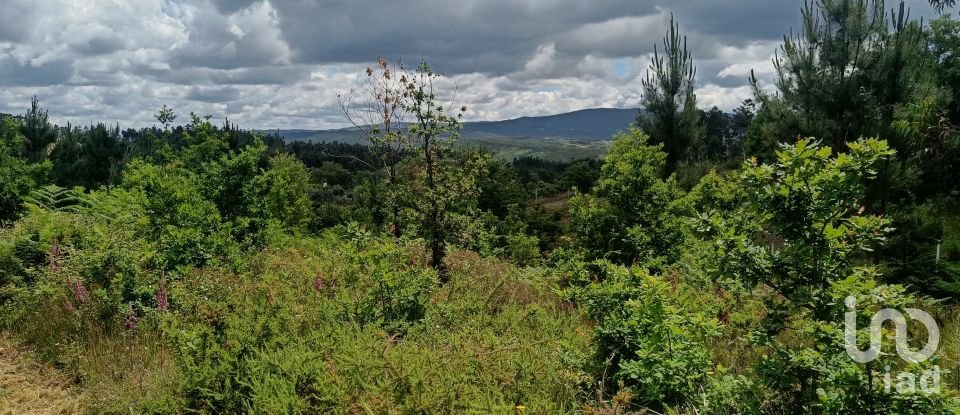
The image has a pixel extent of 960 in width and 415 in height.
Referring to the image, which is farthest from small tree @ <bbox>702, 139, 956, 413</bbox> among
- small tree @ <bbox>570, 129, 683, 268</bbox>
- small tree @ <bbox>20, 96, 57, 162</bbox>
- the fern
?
small tree @ <bbox>20, 96, 57, 162</bbox>

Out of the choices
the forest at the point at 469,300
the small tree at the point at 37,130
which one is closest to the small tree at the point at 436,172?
the forest at the point at 469,300

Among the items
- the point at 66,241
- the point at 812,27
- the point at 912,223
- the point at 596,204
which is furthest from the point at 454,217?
the point at 812,27

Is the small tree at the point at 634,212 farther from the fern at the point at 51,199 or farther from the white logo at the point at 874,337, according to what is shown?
the fern at the point at 51,199

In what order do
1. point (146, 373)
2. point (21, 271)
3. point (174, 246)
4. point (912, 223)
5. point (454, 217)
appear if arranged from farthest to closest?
1. point (912, 223)
2. point (454, 217)
3. point (21, 271)
4. point (174, 246)
5. point (146, 373)

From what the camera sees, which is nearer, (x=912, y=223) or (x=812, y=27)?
(x=912, y=223)

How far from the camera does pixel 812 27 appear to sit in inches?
651

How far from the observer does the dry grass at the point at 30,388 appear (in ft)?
14.9

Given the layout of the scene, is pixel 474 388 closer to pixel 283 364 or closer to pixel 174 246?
pixel 283 364

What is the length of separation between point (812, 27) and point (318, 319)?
58.1 ft

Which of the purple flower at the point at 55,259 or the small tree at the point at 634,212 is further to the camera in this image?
the small tree at the point at 634,212

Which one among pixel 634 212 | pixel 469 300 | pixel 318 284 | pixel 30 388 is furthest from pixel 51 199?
pixel 634 212

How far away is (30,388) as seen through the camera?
490 centimetres

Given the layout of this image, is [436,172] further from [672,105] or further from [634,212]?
[672,105]

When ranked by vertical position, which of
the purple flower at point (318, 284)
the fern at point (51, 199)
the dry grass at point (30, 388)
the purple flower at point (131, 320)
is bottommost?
the dry grass at point (30, 388)
